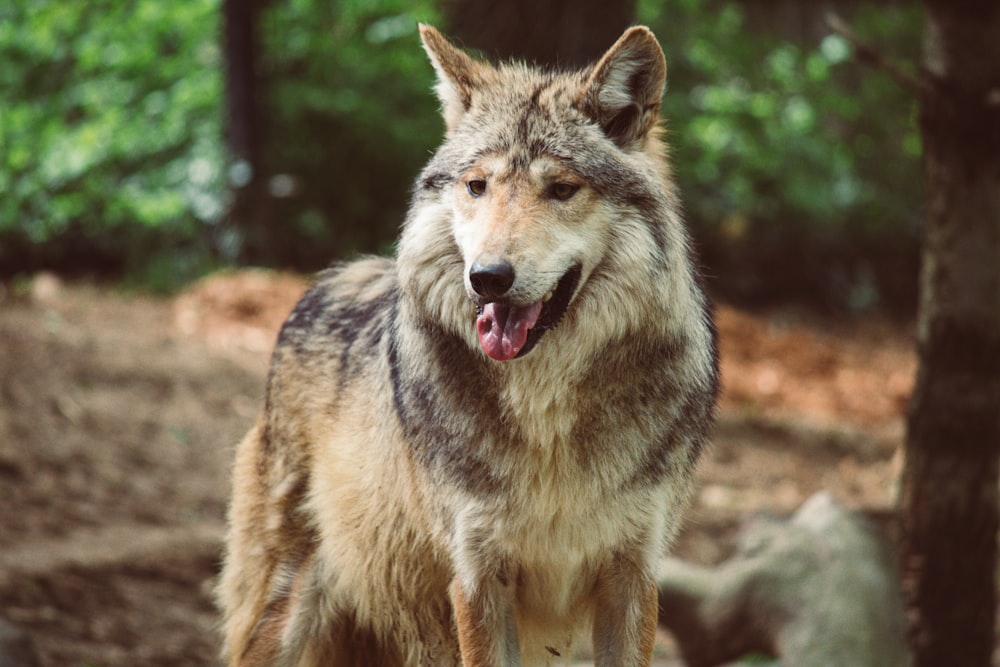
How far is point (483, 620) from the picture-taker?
3.19m

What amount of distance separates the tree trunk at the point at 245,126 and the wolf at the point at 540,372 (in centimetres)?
747

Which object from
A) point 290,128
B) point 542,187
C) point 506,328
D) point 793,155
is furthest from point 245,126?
point 506,328

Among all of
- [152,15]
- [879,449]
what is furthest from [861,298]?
[152,15]

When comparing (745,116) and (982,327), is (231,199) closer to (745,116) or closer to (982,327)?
(745,116)

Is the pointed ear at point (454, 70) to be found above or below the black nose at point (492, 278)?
above

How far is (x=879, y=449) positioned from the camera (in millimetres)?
8898

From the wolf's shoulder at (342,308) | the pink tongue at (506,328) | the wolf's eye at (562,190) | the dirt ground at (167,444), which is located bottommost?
the dirt ground at (167,444)

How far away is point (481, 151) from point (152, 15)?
→ 10205 mm

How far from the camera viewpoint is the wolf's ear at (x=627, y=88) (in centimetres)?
315

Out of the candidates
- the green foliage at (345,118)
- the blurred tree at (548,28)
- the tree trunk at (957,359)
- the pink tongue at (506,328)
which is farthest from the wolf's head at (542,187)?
the green foliage at (345,118)

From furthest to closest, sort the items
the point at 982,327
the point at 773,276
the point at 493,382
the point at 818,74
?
the point at 773,276
the point at 818,74
the point at 982,327
the point at 493,382

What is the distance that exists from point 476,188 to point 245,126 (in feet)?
26.3

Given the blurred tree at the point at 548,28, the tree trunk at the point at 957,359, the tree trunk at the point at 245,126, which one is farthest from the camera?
the tree trunk at the point at 245,126

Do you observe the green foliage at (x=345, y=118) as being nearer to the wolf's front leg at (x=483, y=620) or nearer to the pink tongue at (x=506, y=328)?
the wolf's front leg at (x=483, y=620)
